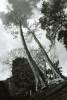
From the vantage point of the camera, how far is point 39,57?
39.4 metres

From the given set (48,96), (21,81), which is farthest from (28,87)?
(48,96)

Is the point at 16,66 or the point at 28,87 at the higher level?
the point at 16,66

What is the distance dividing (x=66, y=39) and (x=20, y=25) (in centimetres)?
672

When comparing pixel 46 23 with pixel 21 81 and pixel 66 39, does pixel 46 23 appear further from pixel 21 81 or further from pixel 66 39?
pixel 21 81

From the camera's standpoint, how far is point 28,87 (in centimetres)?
3450

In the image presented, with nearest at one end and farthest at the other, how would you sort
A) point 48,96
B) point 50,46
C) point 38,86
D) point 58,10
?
point 48,96
point 38,86
point 58,10
point 50,46

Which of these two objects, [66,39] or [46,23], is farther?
[46,23]

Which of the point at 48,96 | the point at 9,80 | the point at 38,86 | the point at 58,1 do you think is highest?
the point at 58,1

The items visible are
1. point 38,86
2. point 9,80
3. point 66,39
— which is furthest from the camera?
point 9,80

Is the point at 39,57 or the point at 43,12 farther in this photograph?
the point at 39,57

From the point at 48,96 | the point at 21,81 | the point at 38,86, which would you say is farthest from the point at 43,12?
the point at 48,96

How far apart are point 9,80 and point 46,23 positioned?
11921 mm

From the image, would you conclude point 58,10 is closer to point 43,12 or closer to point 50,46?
point 43,12

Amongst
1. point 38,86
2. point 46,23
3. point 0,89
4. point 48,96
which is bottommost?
point 48,96
